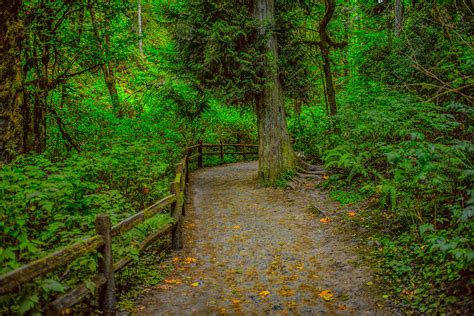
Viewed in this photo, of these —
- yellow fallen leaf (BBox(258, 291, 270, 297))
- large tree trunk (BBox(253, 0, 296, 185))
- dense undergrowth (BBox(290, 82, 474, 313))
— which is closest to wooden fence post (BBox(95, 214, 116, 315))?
yellow fallen leaf (BBox(258, 291, 270, 297))

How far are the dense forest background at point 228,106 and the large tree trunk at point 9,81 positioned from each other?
0.08 ft

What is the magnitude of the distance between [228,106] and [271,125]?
170 cm

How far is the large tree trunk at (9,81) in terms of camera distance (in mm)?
5914

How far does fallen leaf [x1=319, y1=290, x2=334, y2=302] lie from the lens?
4641mm

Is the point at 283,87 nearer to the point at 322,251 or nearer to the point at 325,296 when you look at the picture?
the point at 322,251

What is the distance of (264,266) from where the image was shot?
6008 millimetres

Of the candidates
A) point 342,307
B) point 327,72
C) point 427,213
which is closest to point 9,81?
point 342,307

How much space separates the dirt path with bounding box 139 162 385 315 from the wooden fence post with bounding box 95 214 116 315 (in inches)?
20.3

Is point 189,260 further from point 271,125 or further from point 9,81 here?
point 271,125

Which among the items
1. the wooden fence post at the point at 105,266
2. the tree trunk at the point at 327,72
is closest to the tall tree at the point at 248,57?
the tree trunk at the point at 327,72

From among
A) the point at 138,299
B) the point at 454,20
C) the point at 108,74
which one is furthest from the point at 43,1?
the point at 454,20

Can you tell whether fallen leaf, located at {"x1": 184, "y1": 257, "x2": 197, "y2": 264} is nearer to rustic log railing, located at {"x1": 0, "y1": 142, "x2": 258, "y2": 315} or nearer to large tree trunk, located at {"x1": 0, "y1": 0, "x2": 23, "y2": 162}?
rustic log railing, located at {"x1": 0, "y1": 142, "x2": 258, "y2": 315}

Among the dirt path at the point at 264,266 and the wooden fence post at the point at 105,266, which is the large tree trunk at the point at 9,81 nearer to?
the wooden fence post at the point at 105,266

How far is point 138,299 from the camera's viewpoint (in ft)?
15.6
